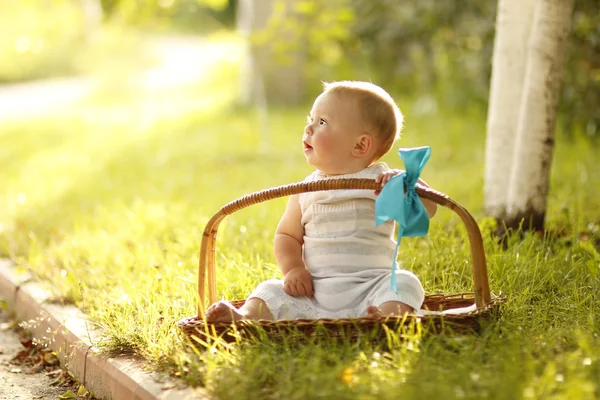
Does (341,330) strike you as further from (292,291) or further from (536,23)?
(536,23)

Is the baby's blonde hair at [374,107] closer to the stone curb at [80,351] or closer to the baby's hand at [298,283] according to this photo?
the baby's hand at [298,283]

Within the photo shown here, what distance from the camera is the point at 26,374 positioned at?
3.49 meters

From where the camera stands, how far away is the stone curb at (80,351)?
2756mm

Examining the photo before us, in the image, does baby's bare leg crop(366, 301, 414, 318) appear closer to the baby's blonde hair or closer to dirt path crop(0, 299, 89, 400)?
the baby's blonde hair

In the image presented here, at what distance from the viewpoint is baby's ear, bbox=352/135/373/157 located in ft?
10.1

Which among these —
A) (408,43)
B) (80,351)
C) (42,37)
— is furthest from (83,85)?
(80,351)

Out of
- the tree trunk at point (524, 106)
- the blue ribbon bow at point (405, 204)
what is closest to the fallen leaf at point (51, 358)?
the blue ribbon bow at point (405, 204)

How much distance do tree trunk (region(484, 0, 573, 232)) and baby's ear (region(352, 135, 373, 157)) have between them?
159 cm

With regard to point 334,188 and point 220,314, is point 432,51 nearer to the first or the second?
point 334,188

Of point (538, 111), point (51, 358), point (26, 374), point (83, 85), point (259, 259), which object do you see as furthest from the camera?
point (83, 85)

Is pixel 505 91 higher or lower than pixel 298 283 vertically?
higher

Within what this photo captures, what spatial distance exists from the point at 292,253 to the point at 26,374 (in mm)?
1310

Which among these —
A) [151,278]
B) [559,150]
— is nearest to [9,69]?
[559,150]

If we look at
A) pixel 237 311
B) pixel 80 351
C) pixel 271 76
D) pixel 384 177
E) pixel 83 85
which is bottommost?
pixel 83 85
